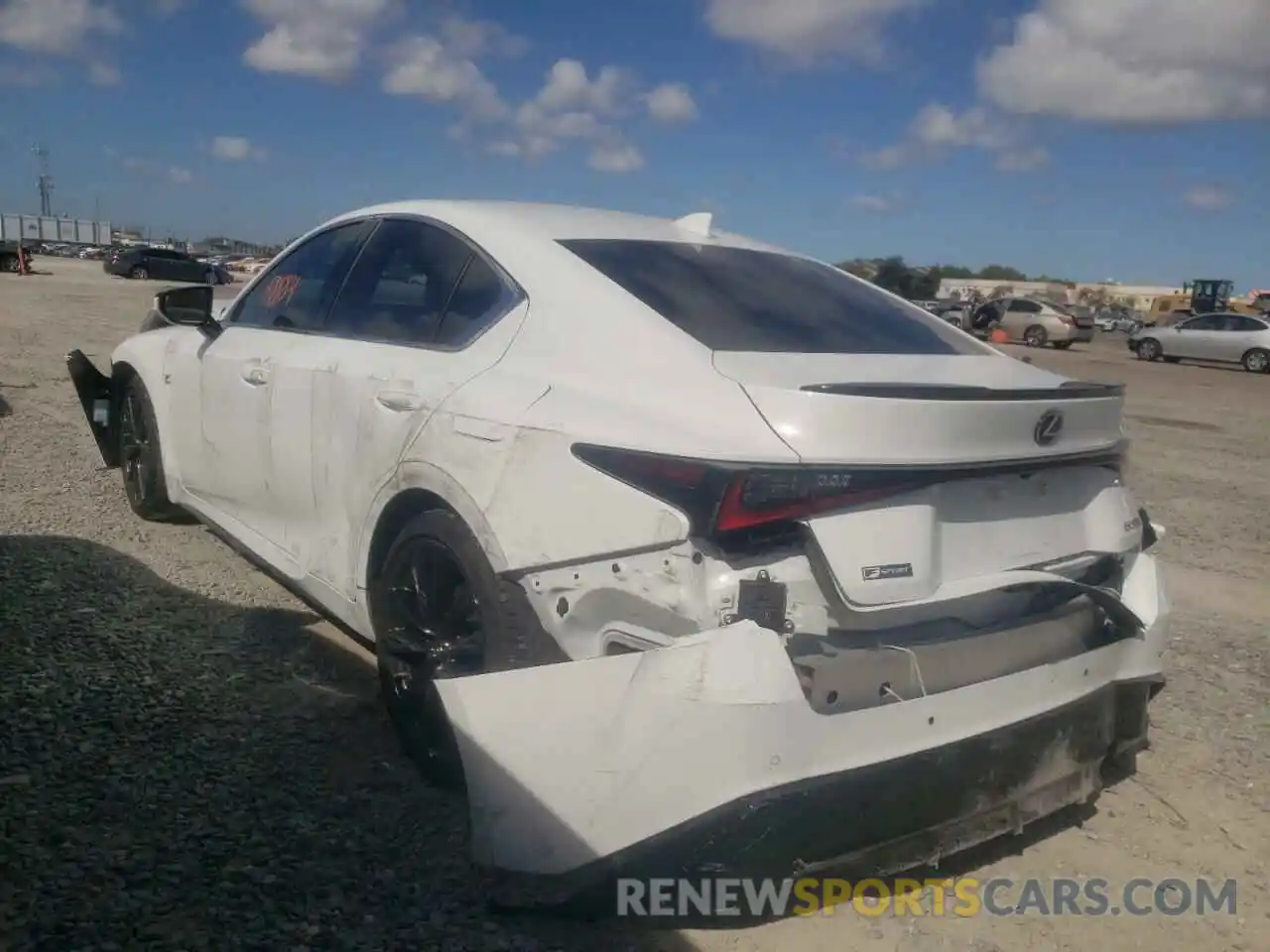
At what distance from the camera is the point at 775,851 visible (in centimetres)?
220

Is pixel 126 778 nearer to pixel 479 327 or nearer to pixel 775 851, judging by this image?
pixel 479 327

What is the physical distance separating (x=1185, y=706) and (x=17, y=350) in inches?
517

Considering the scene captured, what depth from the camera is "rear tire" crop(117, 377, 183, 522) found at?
5.10 meters

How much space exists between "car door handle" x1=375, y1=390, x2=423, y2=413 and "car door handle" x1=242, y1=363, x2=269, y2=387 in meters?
0.90

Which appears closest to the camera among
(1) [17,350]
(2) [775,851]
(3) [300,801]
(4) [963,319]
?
(2) [775,851]

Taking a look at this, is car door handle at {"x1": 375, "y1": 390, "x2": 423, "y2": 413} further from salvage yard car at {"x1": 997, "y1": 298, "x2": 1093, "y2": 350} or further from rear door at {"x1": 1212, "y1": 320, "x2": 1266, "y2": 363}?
salvage yard car at {"x1": 997, "y1": 298, "x2": 1093, "y2": 350}

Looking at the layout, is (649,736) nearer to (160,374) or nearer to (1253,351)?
(160,374)

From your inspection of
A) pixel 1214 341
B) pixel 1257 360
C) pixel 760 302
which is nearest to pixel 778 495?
pixel 760 302

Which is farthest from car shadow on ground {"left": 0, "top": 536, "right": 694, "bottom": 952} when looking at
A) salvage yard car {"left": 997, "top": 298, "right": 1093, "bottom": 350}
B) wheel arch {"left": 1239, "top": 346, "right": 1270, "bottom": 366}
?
salvage yard car {"left": 997, "top": 298, "right": 1093, "bottom": 350}

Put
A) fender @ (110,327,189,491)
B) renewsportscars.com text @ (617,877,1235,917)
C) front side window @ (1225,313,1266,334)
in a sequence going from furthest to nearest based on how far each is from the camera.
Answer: front side window @ (1225,313,1266,334)
fender @ (110,327,189,491)
renewsportscars.com text @ (617,877,1235,917)

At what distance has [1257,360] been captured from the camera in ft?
83.0

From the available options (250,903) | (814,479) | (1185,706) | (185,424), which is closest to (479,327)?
(814,479)

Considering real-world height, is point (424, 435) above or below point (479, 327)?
below

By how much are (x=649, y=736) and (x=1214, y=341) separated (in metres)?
28.0
